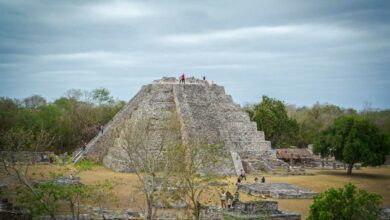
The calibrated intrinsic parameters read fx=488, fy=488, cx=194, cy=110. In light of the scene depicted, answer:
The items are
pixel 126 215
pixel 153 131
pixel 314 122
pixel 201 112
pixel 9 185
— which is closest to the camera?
pixel 126 215

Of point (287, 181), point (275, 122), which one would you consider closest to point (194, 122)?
point (287, 181)

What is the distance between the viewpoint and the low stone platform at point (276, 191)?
25114 mm

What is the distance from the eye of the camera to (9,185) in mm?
25266

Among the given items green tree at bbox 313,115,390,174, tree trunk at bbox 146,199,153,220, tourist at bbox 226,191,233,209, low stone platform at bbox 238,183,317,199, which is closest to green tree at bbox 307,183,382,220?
tree trunk at bbox 146,199,153,220

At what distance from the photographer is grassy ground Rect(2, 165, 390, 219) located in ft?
74.1

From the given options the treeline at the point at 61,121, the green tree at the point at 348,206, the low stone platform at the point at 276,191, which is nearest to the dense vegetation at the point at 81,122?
the treeline at the point at 61,121

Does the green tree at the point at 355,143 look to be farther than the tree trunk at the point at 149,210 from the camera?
Yes

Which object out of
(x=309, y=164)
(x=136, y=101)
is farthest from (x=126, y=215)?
(x=309, y=164)

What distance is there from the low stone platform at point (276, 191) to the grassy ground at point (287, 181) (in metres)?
0.60

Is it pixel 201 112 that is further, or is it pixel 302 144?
pixel 302 144

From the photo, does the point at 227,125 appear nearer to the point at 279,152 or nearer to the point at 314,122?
the point at 279,152

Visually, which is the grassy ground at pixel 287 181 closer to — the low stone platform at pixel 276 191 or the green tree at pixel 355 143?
the low stone platform at pixel 276 191

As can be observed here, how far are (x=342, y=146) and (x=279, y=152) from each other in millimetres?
7858

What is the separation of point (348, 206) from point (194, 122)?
79.0 ft
